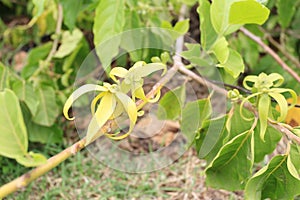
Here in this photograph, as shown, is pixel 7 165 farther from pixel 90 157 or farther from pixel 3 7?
pixel 3 7

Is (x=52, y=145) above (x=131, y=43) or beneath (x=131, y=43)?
beneath

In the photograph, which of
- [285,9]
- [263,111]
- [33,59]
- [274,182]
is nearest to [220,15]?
[263,111]

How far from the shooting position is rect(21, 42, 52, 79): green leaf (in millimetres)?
1580

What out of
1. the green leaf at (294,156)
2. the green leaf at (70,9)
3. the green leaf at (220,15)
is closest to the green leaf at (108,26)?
the green leaf at (70,9)

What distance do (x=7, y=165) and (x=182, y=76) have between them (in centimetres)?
53

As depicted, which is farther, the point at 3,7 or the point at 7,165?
the point at 3,7

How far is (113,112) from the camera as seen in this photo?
33.8 inches

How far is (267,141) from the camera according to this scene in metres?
1.12

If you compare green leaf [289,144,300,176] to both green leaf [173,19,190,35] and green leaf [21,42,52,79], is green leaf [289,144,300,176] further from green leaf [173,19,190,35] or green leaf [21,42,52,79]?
green leaf [21,42,52,79]

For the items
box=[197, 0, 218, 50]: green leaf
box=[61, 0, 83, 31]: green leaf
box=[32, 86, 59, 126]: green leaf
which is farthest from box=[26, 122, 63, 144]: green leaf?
box=[197, 0, 218, 50]: green leaf

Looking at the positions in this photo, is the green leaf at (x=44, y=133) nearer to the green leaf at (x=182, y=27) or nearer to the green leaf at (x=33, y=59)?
the green leaf at (x=33, y=59)

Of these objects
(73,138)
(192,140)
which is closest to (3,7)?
(73,138)

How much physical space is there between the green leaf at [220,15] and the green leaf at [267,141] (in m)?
0.21

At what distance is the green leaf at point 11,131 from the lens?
837 millimetres
